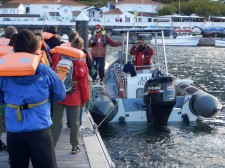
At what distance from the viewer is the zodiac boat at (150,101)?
10.2 m

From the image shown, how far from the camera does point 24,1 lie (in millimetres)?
89562

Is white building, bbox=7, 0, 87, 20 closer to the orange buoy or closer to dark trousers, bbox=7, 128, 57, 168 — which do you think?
the orange buoy

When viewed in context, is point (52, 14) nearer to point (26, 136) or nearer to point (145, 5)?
point (145, 5)

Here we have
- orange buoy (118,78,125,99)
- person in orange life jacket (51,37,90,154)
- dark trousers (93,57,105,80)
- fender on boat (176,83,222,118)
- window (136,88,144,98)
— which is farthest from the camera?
dark trousers (93,57,105,80)

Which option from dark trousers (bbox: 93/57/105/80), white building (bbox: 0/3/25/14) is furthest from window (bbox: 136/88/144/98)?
white building (bbox: 0/3/25/14)

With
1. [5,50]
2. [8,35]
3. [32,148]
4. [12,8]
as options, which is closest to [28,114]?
[32,148]

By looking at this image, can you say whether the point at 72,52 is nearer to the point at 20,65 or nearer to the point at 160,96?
the point at 20,65

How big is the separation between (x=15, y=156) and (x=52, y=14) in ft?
275

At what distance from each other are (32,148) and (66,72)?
83.6 inches

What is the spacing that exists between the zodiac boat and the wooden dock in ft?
8.99

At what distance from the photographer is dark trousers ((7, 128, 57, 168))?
412cm

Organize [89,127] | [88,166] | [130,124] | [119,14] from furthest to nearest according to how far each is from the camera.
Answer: [119,14] < [130,124] < [89,127] < [88,166]

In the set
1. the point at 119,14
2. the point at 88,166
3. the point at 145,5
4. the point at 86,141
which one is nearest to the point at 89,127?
the point at 86,141

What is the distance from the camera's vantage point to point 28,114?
13.6ft
